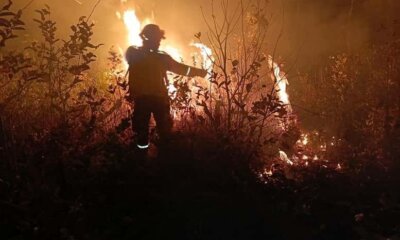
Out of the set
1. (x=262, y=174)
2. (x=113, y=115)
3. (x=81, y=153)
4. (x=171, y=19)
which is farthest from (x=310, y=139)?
(x=171, y=19)

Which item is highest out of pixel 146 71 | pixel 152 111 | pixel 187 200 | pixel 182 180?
pixel 146 71

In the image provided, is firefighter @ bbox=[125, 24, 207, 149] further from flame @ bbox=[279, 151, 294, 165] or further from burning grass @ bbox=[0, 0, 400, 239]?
flame @ bbox=[279, 151, 294, 165]

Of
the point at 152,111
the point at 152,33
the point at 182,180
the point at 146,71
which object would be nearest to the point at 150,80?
the point at 146,71

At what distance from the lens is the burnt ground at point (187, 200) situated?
474 cm

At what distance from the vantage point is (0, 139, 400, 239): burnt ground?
15.6 feet

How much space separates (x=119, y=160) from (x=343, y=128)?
11.4ft

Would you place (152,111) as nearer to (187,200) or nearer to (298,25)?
(187,200)

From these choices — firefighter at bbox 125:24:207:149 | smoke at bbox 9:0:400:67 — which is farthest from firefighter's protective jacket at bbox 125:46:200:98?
smoke at bbox 9:0:400:67

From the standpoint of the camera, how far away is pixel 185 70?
21.4 ft

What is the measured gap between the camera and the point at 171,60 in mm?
6523

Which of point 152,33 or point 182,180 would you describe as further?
point 152,33

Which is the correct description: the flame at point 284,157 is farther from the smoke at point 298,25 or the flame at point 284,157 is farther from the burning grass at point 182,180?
the smoke at point 298,25

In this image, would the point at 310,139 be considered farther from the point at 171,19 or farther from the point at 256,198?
the point at 171,19

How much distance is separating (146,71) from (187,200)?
194 centimetres
